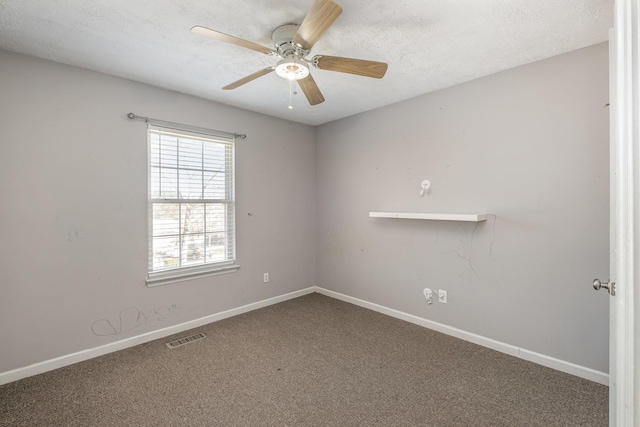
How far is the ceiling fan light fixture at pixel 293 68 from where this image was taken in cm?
194

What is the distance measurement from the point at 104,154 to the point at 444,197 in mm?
3127

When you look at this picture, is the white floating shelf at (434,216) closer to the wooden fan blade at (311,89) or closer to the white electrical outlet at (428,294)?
the white electrical outlet at (428,294)

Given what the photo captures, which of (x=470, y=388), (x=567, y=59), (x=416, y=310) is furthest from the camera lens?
(x=416, y=310)

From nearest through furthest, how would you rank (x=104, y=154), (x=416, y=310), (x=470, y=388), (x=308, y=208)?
(x=470, y=388) < (x=104, y=154) < (x=416, y=310) < (x=308, y=208)

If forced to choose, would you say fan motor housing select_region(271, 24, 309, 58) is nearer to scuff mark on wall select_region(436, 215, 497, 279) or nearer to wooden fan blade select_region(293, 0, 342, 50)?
wooden fan blade select_region(293, 0, 342, 50)

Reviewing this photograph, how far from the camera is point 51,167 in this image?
2377mm

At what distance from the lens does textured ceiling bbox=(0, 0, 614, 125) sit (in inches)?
69.5

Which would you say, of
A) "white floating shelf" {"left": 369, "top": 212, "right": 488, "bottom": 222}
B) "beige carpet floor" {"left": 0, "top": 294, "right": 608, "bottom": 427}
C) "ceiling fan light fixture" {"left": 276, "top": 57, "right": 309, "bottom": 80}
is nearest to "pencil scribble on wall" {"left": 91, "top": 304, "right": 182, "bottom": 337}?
"beige carpet floor" {"left": 0, "top": 294, "right": 608, "bottom": 427}

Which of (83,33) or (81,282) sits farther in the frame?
(81,282)

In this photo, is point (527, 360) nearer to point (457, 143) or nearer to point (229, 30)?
point (457, 143)

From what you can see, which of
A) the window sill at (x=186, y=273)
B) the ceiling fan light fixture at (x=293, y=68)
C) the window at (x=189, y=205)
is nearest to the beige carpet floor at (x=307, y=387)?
the window sill at (x=186, y=273)

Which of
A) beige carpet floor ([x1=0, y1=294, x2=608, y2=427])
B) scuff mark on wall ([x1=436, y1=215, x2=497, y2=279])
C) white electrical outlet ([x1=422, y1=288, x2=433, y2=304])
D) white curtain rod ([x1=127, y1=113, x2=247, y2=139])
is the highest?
white curtain rod ([x1=127, y1=113, x2=247, y2=139])

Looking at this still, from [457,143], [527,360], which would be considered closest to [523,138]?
[457,143]

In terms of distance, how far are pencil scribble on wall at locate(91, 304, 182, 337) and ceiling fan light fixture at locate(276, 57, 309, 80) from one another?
2455 millimetres
